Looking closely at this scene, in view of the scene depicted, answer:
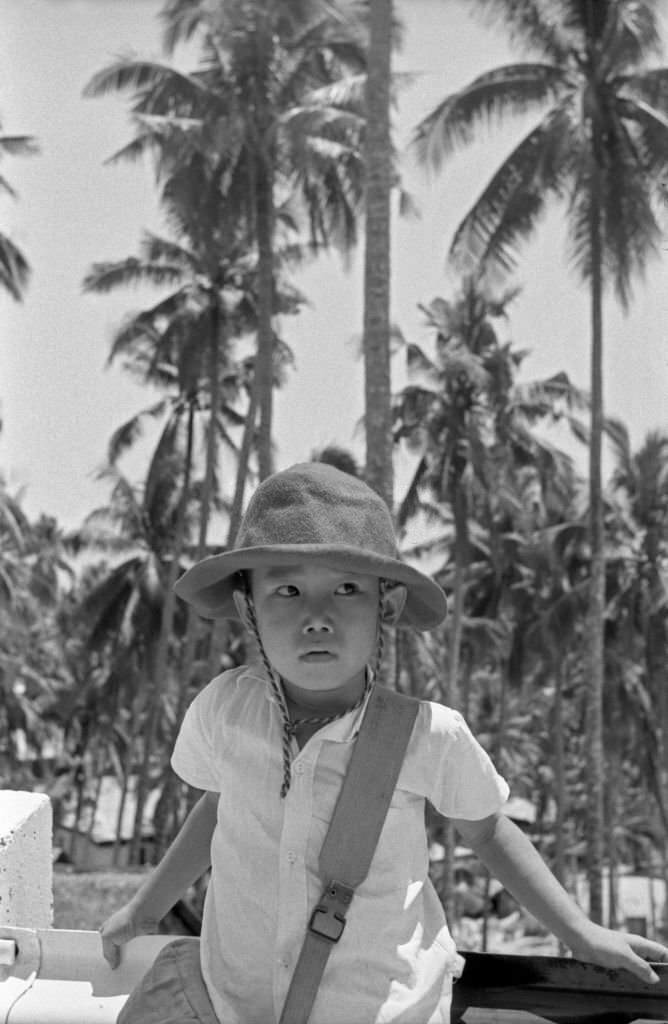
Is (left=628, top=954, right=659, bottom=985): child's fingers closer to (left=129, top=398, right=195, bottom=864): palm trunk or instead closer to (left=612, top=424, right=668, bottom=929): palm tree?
(left=129, top=398, right=195, bottom=864): palm trunk

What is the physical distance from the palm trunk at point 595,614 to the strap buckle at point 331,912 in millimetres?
17170

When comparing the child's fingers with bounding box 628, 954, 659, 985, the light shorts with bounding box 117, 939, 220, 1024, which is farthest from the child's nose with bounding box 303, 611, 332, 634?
the child's fingers with bounding box 628, 954, 659, 985

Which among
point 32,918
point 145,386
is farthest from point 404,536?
point 32,918

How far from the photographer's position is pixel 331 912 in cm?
193

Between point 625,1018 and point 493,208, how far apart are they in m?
19.8

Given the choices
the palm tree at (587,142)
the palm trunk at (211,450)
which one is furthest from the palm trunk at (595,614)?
the palm trunk at (211,450)

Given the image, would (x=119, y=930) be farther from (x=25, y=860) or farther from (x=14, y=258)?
(x=14, y=258)

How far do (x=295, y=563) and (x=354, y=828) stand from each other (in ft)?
1.40

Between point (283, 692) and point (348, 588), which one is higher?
point (348, 588)

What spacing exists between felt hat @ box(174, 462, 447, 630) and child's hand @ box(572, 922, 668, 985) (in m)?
0.58

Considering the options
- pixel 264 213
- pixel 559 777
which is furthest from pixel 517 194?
pixel 559 777

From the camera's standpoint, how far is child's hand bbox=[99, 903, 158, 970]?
7.49ft

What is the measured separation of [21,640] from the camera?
3938 cm

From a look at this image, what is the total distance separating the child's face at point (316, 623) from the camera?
2.05 m
